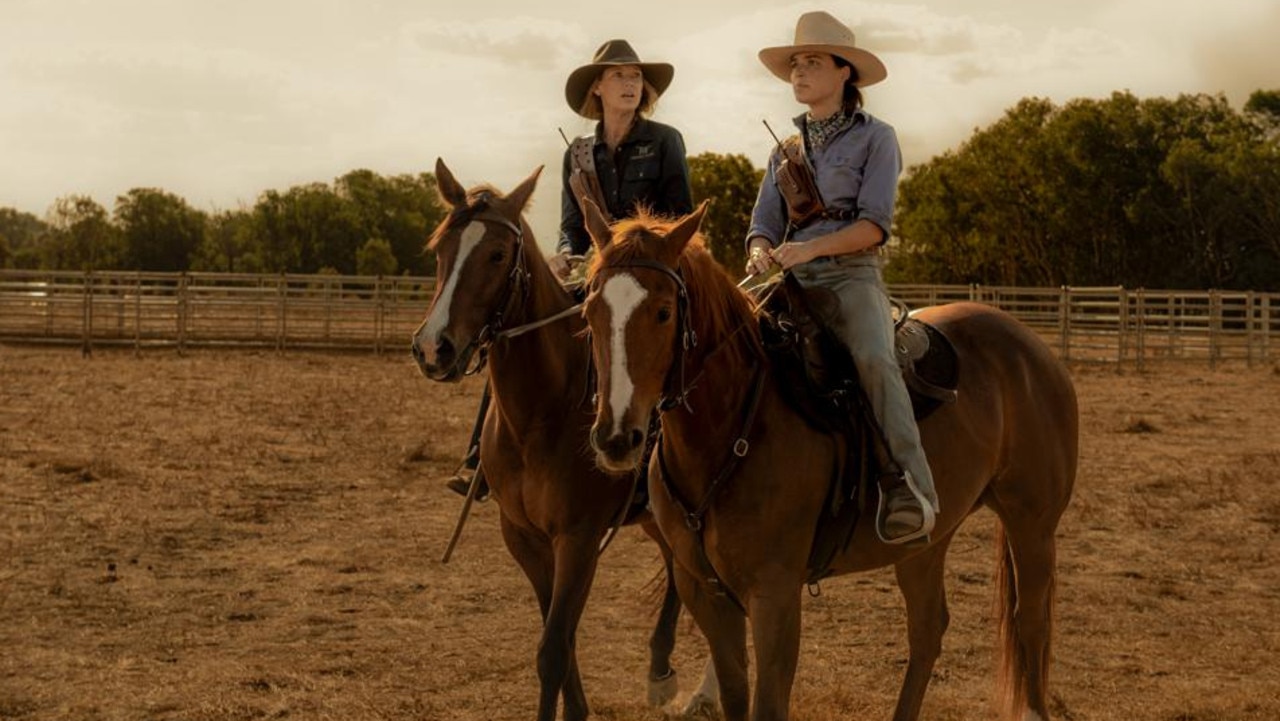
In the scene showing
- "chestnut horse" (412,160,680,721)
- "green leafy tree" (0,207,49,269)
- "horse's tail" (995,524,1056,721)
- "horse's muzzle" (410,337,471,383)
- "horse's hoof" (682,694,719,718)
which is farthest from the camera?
"green leafy tree" (0,207,49,269)

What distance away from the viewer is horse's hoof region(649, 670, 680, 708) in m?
5.87

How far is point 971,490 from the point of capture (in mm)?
4777

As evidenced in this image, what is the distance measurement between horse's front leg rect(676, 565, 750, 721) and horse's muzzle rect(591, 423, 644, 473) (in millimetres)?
843

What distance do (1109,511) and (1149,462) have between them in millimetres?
2953

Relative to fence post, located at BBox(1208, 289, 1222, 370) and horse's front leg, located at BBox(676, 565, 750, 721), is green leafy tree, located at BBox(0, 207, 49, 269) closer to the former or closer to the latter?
Result: fence post, located at BBox(1208, 289, 1222, 370)

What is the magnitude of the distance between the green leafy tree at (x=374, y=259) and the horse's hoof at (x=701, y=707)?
5214cm

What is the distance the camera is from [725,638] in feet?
13.2

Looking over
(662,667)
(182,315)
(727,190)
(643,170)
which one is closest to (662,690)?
(662,667)

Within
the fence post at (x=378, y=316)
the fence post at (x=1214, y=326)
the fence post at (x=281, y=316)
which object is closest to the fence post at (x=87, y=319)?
the fence post at (x=281, y=316)

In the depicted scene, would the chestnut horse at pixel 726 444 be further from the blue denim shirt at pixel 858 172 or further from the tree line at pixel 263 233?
the tree line at pixel 263 233

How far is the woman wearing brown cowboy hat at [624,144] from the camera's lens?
221 inches

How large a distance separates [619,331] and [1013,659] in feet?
9.11

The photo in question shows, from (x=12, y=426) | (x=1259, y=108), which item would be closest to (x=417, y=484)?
(x=12, y=426)

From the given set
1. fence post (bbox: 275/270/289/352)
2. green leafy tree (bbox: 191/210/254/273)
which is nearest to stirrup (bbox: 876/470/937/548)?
fence post (bbox: 275/270/289/352)
